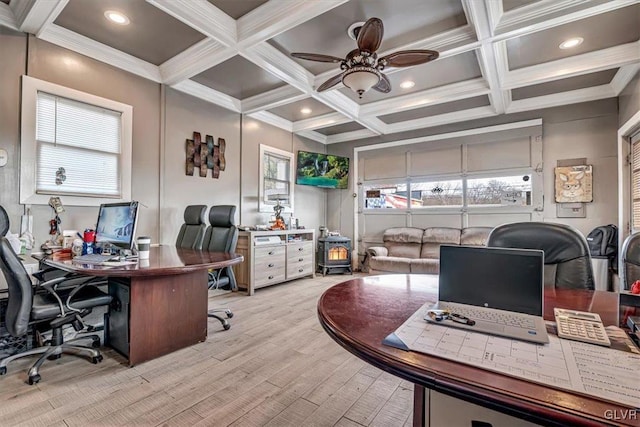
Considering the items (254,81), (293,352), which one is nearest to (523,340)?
(293,352)

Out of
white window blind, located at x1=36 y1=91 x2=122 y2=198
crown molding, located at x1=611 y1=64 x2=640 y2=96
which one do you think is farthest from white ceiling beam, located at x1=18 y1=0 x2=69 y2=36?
crown molding, located at x1=611 y1=64 x2=640 y2=96

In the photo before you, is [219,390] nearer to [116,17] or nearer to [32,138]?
[32,138]

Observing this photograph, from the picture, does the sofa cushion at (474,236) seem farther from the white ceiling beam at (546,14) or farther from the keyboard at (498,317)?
the keyboard at (498,317)

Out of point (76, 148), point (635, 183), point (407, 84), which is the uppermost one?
point (407, 84)

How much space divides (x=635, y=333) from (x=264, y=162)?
5.04 meters

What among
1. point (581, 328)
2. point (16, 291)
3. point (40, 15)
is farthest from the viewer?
point (40, 15)

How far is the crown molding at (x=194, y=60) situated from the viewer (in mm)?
3209

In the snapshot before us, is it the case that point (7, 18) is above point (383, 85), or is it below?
above

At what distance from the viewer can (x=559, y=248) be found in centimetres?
172

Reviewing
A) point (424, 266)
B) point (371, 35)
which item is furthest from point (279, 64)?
point (424, 266)

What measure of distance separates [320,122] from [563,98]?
12.3 feet

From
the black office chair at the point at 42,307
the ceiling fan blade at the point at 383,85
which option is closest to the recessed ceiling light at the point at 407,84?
the ceiling fan blade at the point at 383,85

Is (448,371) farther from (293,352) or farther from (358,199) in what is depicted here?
(358,199)

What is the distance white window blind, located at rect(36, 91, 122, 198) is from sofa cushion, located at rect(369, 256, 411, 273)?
3.96 m
